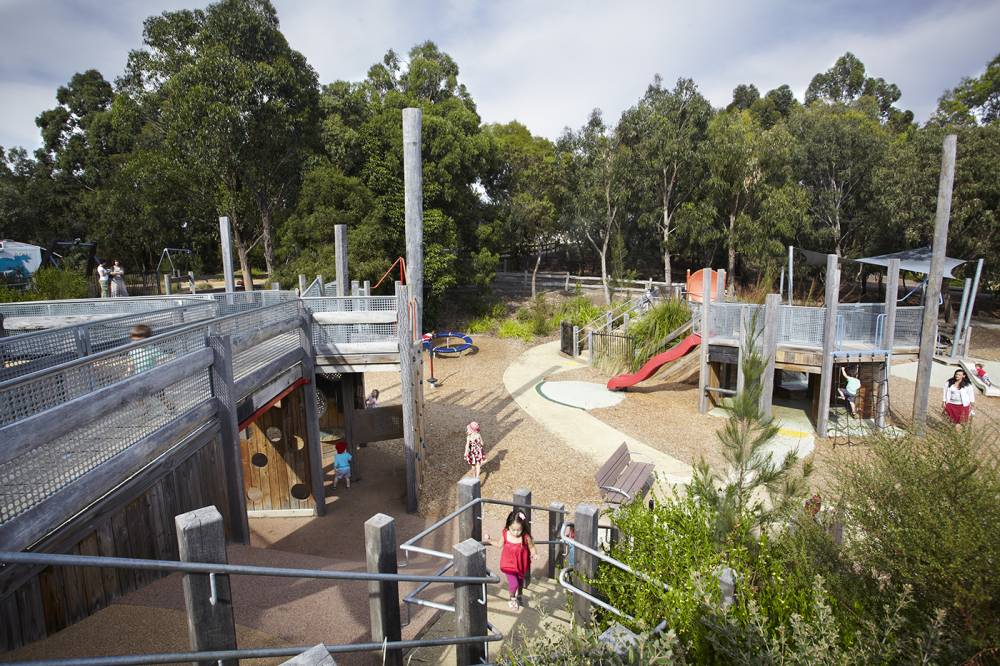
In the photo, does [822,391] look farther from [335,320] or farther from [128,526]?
[128,526]

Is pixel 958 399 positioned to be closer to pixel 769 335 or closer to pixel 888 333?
pixel 888 333

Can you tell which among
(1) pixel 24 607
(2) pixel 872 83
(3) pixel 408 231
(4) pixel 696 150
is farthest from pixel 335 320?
(2) pixel 872 83

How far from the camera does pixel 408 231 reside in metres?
10.6

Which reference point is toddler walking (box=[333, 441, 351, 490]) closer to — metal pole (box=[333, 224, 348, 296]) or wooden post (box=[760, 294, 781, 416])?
metal pole (box=[333, 224, 348, 296])

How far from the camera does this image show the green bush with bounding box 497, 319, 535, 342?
23625 millimetres

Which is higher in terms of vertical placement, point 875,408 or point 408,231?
point 408,231

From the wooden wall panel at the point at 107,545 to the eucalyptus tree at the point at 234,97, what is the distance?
71.3 ft

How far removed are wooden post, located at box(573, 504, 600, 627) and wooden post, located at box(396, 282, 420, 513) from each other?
14.8 feet

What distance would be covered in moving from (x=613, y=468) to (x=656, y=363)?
6.19 m

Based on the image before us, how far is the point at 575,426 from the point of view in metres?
12.2

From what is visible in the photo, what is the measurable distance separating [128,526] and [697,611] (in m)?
3.73

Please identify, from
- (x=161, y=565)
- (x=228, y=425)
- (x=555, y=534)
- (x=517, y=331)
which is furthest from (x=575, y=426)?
(x=517, y=331)

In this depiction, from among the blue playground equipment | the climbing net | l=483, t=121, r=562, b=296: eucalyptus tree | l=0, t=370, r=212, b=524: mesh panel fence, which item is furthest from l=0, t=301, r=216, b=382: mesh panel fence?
l=483, t=121, r=562, b=296: eucalyptus tree

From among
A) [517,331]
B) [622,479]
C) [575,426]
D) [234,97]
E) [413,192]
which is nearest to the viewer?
[622,479]
